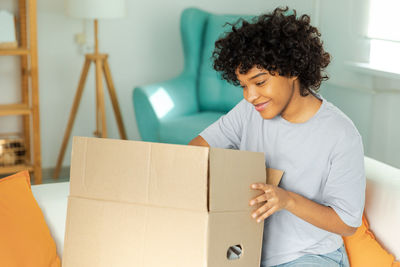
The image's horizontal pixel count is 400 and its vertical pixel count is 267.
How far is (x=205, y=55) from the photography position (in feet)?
10.9

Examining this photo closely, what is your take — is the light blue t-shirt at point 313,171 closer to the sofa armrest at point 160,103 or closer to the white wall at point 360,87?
the sofa armrest at point 160,103

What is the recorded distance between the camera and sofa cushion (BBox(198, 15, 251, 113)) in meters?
3.25

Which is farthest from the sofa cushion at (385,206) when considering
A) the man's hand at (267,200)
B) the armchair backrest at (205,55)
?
the armchair backrest at (205,55)

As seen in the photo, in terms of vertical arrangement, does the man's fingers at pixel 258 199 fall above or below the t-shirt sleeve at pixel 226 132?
below

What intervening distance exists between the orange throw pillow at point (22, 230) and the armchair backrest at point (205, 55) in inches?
74.2

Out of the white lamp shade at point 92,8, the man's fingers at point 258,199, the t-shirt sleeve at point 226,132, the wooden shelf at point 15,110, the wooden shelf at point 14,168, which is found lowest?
the wooden shelf at point 14,168

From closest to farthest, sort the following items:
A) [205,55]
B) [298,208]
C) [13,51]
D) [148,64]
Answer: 1. [298,208]
2. [13,51]
3. [205,55]
4. [148,64]

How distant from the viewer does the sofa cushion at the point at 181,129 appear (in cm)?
290

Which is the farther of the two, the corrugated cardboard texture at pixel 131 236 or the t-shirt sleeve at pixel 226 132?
the t-shirt sleeve at pixel 226 132

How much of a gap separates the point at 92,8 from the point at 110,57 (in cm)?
59

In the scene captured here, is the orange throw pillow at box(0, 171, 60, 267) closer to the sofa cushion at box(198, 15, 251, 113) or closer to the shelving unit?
the shelving unit

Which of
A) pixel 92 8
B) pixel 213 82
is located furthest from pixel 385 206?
pixel 92 8

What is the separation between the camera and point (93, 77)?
3.52m

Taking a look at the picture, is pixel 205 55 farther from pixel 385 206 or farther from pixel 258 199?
pixel 258 199
